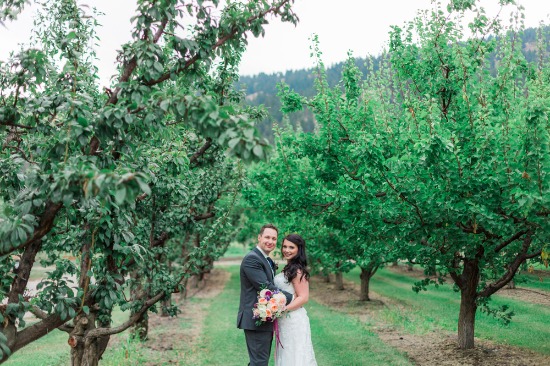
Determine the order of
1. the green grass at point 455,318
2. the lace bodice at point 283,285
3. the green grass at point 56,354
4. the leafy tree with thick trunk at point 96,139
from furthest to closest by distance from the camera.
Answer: the green grass at point 455,318 < the green grass at point 56,354 < the lace bodice at point 283,285 < the leafy tree with thick trunk at point 96,139

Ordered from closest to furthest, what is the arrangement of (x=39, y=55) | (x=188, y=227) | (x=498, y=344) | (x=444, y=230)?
(x=39, y=55) < (x=444, y=230) < (x=188, y=227) < (x=498, y=344)

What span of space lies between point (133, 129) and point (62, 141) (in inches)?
28.7

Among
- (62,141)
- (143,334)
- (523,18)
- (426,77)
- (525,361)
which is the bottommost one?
(143,334)

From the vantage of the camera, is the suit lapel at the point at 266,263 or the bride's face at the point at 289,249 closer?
the suit lapel at the point at 266,263

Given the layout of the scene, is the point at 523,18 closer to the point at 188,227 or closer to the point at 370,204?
the point at 370,204

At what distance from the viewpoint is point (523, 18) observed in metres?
9.84

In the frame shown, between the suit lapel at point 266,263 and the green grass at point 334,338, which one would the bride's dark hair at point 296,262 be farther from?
the green grass at point 334,338

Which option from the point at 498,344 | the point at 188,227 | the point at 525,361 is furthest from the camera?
the point at 498,344

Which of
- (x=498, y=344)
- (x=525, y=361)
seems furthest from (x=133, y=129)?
(x=498, y=344)

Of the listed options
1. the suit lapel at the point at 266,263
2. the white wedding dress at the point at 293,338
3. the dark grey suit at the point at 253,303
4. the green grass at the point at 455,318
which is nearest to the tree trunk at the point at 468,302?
the green grass at the point at 455,318

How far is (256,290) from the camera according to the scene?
23.7 ft

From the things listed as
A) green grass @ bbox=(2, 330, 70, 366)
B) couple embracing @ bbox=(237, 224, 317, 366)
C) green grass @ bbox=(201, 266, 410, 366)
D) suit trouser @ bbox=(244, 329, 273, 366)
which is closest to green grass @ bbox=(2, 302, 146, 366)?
A: green grass @ bbox=(2, 330, 70, 366)

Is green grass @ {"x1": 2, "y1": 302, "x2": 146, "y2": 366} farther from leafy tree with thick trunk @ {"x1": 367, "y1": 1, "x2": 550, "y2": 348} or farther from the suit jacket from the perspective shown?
leafy tree with thick trunk @ {"x1": 367, "y1": 1, "x2": 550, "y2": 348}

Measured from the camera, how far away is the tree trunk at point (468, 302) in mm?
12602
